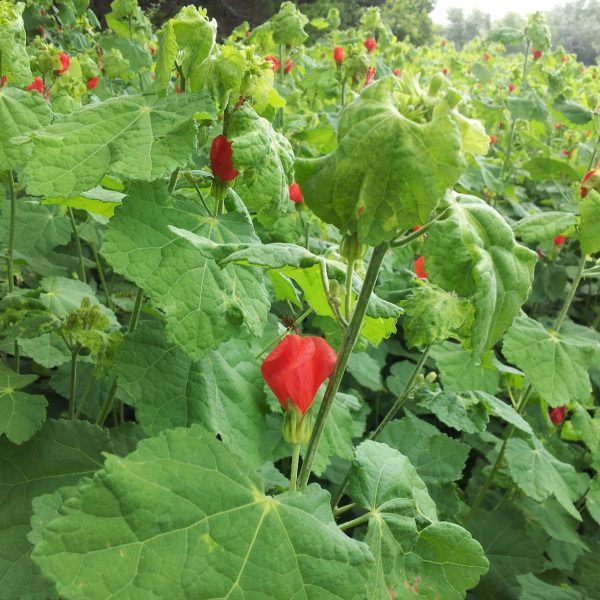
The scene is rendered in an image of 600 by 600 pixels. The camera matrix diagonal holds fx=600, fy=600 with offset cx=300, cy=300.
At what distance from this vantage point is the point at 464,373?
1.81 m

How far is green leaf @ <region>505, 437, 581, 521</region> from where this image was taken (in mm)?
1811

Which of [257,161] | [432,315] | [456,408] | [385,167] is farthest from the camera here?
[456,408]

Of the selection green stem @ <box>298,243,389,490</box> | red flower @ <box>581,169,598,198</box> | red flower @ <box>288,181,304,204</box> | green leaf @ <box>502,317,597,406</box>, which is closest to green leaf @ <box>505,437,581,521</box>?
green leaf @ <box>502,317,597,406</box>

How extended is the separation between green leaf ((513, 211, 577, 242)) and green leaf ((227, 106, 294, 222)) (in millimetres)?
908

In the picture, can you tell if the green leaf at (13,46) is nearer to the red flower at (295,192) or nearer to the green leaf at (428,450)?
the red flower at (295,192)

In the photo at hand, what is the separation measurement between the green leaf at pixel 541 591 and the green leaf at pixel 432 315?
1.02 metres

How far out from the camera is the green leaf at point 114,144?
936 mm

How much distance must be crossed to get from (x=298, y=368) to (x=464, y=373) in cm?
104

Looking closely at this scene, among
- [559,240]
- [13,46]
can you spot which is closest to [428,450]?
[13,46]

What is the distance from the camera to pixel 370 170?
69 centimetres

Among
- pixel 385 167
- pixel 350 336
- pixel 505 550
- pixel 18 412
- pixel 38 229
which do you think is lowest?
pixel 505 550

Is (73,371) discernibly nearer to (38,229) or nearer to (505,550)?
(38,229)

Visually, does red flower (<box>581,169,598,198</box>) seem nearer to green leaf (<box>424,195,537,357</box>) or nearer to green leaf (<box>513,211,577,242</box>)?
green leaf (<box>513,211,577,242</box>)

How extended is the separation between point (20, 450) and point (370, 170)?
0.95 m
